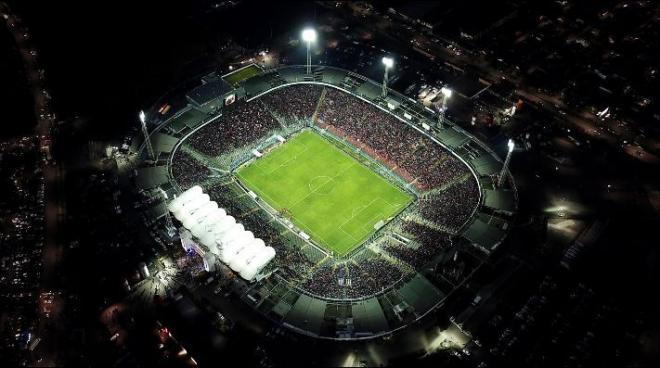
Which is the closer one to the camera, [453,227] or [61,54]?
[453,227]

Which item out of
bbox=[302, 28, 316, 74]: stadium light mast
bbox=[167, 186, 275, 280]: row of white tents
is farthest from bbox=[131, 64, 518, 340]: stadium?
bbox=[302, 28, 316, 74]: stadium light mast

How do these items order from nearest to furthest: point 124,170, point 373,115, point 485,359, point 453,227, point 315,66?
point 485,359 → point 453,227 → point 124,170 → point 373,115 → point 315,66

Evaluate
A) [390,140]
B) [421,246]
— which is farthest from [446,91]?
[421,246]

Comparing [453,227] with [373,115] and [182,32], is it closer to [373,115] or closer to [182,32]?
[373,115]

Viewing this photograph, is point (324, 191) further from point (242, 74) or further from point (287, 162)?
point (242, 74)

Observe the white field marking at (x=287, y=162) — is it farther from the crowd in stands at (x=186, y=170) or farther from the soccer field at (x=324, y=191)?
the crowd in stands at (x=186, y=170)

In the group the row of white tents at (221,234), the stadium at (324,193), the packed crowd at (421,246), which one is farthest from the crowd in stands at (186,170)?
the packed crowd at (421,246)

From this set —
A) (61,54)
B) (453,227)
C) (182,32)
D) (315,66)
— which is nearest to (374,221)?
(453,227)
